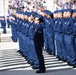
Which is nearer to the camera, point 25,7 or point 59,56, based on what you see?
point 59,56

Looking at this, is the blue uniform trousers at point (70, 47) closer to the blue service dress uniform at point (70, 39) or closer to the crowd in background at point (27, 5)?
the blue service dress uniform at point (70, 39)

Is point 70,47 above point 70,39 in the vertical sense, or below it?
below

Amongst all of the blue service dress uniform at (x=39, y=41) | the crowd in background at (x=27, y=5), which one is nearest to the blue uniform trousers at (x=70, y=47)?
the blue service dress uniform at (x=39, y=41)

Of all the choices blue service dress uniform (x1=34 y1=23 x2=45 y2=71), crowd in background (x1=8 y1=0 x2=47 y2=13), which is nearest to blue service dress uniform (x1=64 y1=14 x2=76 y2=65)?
blue service dress uniform (x1=34 y1=23 x2=45 y2=71)

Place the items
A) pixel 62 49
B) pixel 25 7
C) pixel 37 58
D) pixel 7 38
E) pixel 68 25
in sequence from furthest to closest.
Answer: pixel 25 7 → pixel 7 38 → pixel 62 49 → pixel 68 25 → pixel 37 58

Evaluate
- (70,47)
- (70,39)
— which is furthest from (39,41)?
(70,47)

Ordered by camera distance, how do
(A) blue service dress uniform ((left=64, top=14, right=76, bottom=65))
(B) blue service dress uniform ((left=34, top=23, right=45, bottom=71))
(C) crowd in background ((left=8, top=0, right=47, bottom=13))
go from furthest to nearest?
(C) crowd in background ((left=8, top=0, right=47, bottom=13)) < (A) blue service dress uniform ((left=64, top=14, right=76, bottom=65)) < (B) blue service dress uniform ((left=34, top=23, right=45, bottom=71))

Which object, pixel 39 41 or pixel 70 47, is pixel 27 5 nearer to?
pixel 70 47

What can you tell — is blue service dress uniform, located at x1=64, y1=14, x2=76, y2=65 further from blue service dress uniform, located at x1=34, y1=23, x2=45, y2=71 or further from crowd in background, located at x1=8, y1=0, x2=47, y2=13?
crowd in background, located at x1=8, y1=0, x2=47, y2=13

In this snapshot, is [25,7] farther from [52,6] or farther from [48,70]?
[48,70]

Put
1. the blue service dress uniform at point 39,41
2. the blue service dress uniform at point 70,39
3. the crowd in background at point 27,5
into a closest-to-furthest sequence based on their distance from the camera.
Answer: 1. the blue service dress uniform at point 39,41
2. the blue service dress uniform at point 70,39
3. the crowd in background at point 27,5

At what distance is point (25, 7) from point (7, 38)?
12.8 metres

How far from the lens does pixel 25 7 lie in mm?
33719

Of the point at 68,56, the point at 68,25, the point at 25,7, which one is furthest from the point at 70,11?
the point at 25,7
